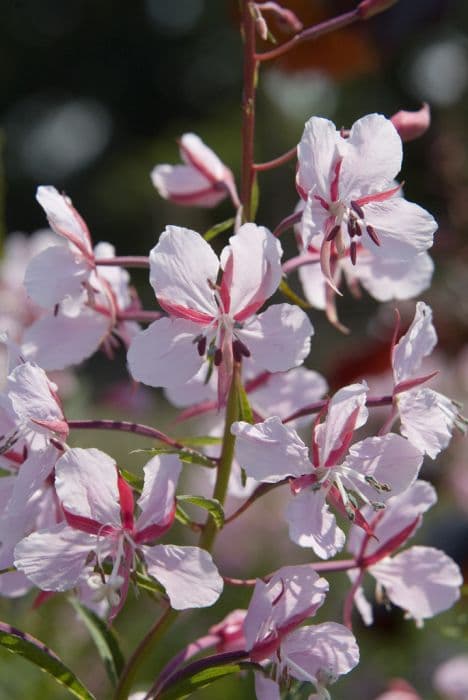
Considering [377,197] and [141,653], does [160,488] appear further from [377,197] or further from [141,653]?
[377,197]

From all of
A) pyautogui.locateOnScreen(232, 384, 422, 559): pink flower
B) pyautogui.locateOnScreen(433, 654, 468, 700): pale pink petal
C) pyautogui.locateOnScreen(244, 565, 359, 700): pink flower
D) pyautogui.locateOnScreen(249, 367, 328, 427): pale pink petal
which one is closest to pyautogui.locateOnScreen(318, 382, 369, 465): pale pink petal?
pyautogui.locateOnScreen(232, 384, 422, 559): pink flower

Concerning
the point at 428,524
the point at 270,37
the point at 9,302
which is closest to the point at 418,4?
the point at 428,524

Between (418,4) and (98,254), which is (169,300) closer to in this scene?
(98,254)

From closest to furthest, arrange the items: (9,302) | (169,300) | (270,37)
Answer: (169,300), (270,37), (9,302)

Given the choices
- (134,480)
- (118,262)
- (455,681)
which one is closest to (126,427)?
(134,480)

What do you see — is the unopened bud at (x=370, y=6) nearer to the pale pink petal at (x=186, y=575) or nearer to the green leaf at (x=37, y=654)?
the pale pink petal at (x=186, y=575)

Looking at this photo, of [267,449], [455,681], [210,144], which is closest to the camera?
[267,449]
